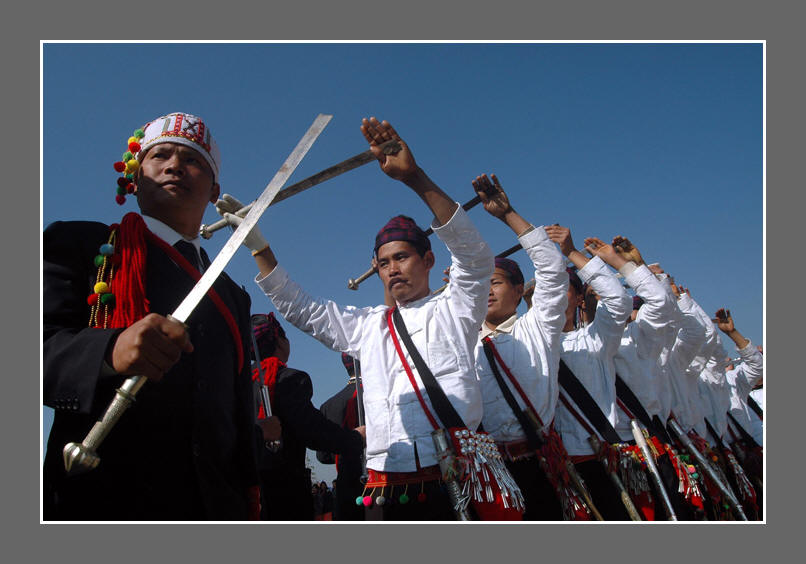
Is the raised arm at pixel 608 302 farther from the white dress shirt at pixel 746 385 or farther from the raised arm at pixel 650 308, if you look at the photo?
the white dress shirt at pixel 746 385

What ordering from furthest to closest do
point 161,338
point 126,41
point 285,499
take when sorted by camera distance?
point 285,499, point 126,41, point 161,338

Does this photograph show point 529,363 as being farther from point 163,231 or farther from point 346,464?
point 163,231

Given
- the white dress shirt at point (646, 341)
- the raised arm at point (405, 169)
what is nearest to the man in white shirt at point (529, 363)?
the raised arm at point (405, 169)

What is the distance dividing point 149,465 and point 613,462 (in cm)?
391

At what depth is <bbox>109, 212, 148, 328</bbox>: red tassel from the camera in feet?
6.79

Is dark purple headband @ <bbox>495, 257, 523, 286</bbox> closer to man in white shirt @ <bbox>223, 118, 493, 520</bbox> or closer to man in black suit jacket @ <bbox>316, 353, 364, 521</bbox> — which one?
man in white shirt @ <bbox>223, 118, 493, 520</bbox>

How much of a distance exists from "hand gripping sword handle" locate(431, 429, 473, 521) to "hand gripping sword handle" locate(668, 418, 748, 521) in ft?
12.8

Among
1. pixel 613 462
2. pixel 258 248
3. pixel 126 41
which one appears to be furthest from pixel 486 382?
pixel 126 41

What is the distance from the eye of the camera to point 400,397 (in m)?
3.66

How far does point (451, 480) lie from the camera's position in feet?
10.8

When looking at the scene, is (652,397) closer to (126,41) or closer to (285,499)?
(285,499)

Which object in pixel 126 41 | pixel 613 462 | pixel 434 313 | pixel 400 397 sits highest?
pixel 126 41

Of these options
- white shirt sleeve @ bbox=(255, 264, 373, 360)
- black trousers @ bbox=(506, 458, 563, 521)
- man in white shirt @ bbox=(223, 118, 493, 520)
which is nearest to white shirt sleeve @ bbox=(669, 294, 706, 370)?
black trousers @ bbox=(506, 458, 563, 521)

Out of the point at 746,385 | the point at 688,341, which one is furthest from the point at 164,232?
the point at 746,385
